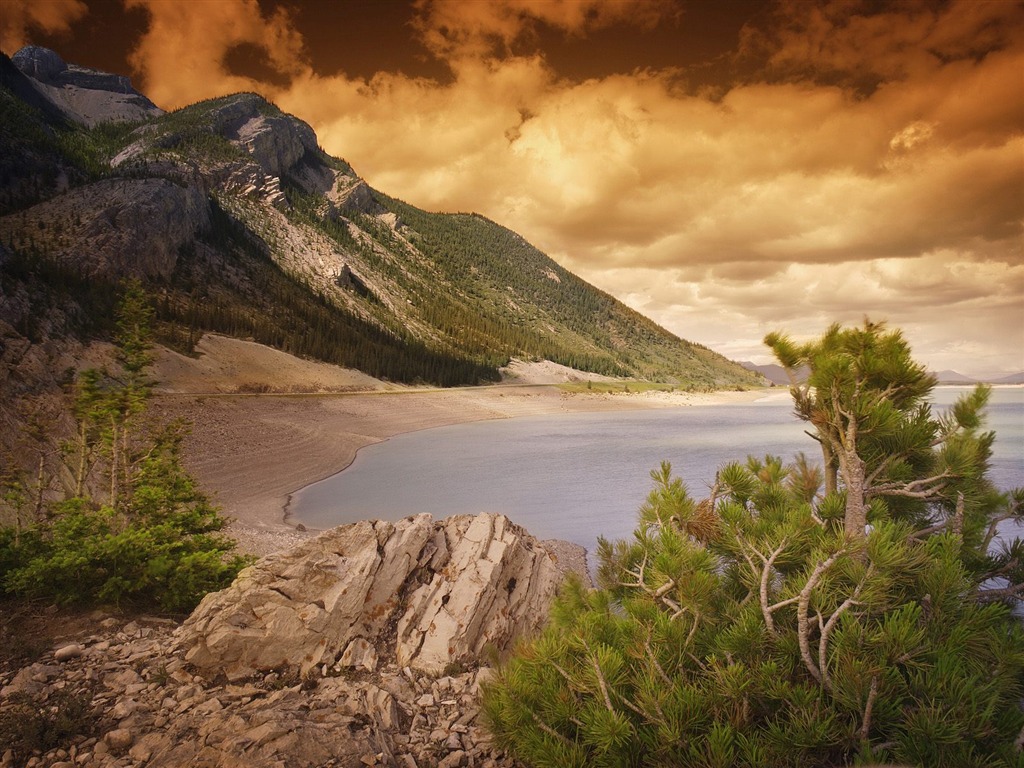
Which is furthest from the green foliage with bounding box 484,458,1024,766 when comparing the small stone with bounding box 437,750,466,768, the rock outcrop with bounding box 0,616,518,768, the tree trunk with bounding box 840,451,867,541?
the rock outcrop with bounding box 0,616,518,768

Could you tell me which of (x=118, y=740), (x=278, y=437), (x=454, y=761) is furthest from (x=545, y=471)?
(x=118, y=740)

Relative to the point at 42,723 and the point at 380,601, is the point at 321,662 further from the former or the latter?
the point at 42,723

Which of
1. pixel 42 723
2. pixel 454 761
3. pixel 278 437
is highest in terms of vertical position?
pixel 42 723

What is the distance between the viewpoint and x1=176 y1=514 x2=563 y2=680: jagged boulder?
5.29 m

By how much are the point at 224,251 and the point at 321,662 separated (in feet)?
385

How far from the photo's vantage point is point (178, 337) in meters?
57.3

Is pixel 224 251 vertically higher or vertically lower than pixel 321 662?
higher

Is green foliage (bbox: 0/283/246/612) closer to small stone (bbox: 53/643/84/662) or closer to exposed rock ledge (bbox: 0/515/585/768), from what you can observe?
exposed rock ledge (bbox: 0/515/585/768)

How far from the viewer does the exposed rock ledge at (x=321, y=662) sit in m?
4.03

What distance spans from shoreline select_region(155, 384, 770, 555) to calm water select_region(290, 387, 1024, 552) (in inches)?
50.9

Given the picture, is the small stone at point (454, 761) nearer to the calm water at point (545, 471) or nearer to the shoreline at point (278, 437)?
the calm water at point (545, 471)

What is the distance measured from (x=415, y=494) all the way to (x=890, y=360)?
1971cm

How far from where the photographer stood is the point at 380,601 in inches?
239

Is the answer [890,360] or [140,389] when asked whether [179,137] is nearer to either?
[140,389]
